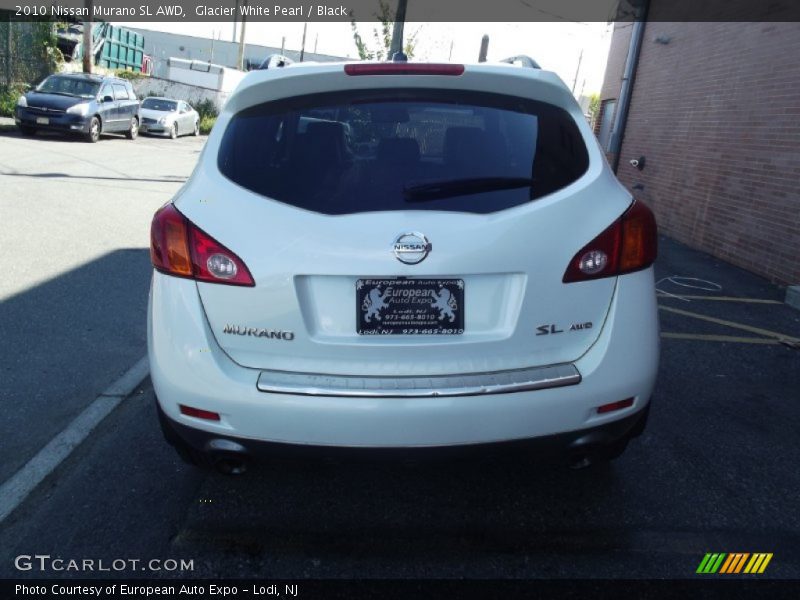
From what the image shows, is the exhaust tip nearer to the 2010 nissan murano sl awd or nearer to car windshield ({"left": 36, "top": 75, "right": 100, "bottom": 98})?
the 2010 nissan murano sl awd

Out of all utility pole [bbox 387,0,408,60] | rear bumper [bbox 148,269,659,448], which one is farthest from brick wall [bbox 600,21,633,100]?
rear bumper [bbox 148,269,659,448]

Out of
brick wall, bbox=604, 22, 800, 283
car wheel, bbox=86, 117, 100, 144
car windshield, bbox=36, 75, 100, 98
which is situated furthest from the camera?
car windshield, bbox=36, 75, 100, 98

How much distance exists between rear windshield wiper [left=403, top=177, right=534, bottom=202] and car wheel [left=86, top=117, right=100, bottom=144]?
1963cm

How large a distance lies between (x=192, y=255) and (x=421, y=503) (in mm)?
1446

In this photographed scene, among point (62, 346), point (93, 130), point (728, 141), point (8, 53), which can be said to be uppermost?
point (728, 141)

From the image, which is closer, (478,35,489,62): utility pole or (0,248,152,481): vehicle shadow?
(0,248,152,481): vehicle shadow

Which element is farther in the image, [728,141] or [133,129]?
[133,129]

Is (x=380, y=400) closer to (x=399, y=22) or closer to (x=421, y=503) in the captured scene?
(x=421, y=503)

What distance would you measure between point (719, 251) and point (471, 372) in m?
8.06

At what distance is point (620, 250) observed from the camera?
2418mm

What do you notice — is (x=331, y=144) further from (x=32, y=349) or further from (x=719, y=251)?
(x=719, y=251)

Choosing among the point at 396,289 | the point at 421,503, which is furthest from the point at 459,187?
the point at 421,503

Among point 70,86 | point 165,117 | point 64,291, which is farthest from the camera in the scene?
point 165,117

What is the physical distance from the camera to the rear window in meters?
2.35
